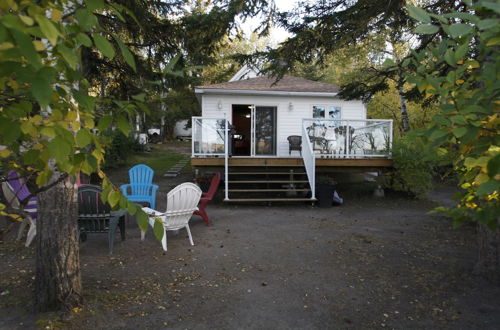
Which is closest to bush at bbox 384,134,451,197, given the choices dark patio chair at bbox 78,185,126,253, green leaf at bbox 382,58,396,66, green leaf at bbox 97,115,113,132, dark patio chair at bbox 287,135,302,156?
dark patio chair at bbox 287,135,302,156

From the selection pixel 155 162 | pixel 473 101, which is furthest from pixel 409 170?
pixel 155 162

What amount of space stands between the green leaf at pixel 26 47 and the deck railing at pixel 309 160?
9160 mm

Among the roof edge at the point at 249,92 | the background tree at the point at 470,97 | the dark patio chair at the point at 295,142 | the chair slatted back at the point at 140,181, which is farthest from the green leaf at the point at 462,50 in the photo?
the roof edge at the point at 249,92

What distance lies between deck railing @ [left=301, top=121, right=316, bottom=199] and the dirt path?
282 cm

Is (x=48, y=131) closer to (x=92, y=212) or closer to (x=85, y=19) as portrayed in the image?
(x=85, y=19)

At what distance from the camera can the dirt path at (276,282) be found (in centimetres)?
345

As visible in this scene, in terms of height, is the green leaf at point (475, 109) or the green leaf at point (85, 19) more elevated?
the green leaf at point (85, 19)

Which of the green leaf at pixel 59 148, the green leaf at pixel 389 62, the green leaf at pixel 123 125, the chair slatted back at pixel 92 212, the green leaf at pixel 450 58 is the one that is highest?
the green leaf at pixel 389 62

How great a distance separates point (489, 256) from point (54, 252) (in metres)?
4.98

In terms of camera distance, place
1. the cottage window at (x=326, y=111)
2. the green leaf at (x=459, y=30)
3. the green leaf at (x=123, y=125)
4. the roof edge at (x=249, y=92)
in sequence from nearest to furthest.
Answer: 1. the green leaf at (x=459, y=30)
2. the green leaf at (x=123, y=125)
3. the roof edge at (x=249, y=92)
4. the cottage window at (x=326, y=111)

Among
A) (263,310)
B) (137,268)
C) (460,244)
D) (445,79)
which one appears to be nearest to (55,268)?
(137,268)

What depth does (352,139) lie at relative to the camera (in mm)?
11117

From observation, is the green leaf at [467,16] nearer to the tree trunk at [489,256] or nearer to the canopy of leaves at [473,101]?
the canopy of leaves at [473,101]

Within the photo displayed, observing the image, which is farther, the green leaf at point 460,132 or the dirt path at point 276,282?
the dirt path at point 276,282
